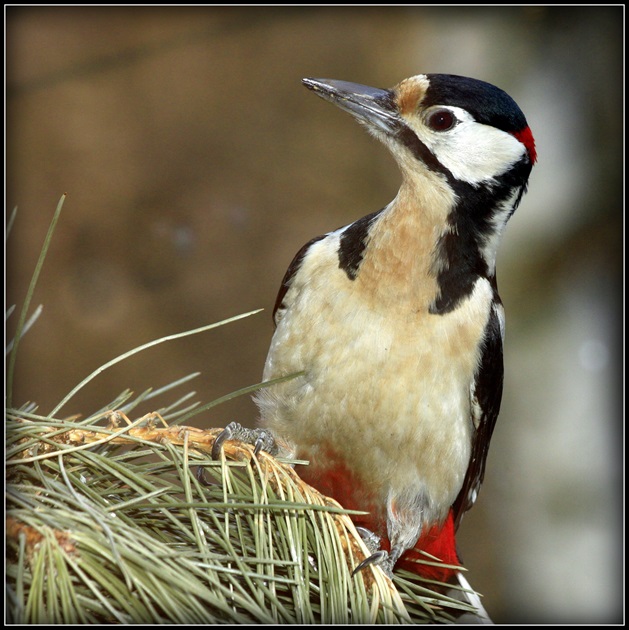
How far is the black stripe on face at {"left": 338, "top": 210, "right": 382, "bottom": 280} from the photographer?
195 cm

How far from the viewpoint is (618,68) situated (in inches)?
153

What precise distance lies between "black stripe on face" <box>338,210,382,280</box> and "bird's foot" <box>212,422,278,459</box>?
1.50ft

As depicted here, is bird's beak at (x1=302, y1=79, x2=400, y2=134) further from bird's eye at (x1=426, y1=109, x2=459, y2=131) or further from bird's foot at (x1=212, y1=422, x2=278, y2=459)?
bird's foot at (x1=212, y1=422, x2=278, y2=459)

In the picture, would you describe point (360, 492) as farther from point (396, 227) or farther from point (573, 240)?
point (573, 240)

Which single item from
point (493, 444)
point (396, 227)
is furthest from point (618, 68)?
point (396, 227)

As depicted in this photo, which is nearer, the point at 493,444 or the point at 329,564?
the point at 329,564

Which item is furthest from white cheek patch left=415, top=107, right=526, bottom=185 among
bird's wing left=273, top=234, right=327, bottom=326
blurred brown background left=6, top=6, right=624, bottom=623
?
blurred brown background left=6, top=6, right=624, bottom=623

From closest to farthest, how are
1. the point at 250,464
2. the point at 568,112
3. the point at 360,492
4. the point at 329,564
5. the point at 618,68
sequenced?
the point at 329,564, the point at 250,464, the point at 360,492, the point at 618,68, the point at 568,112

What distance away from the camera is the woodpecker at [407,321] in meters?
1.86

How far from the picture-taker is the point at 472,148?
6.25ft

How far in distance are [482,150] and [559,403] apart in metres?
2.92

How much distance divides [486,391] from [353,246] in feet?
1.72

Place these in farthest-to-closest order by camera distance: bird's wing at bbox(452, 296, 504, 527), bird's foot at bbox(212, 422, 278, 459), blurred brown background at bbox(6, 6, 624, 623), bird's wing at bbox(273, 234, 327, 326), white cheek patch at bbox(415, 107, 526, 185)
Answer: blurred brown background at bbox(6, 6, 624, 623)
bird's wing at bbox(273, 234, 327, 326)
bird's wing at bbox(452, 296, 504, 527)
white cheek patch at bbox(415, 107, 526, 185)
bird's foot at bbox(212, 422, 278, 459)

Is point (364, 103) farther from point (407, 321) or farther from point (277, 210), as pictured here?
point (277, 210)
